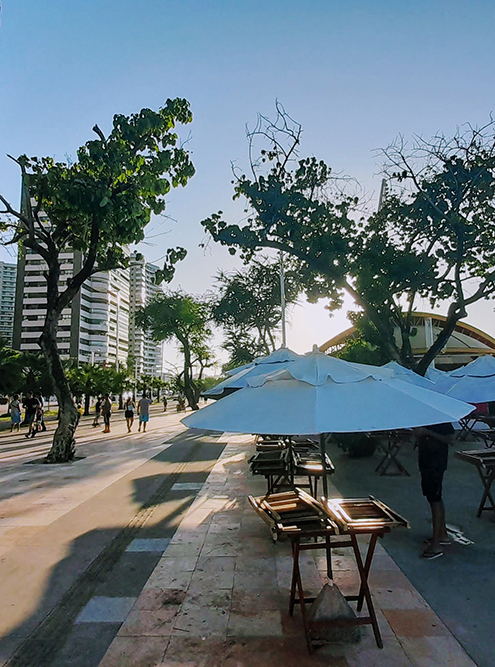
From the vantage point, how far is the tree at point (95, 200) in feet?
32.3

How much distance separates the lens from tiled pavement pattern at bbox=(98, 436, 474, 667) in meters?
2.82

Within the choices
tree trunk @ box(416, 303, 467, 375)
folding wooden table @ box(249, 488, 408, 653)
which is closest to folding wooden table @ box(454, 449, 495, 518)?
folding wooden table @ box(249, 488, 408, 653)

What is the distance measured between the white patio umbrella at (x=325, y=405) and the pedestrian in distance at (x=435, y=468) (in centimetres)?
117

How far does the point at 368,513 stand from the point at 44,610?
109 inches

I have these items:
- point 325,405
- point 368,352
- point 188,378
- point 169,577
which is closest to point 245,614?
point 169,577

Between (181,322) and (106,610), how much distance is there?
32712mm

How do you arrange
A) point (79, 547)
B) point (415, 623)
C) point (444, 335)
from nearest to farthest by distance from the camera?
point (415, 623)
point (79, 547)
point (444, 335)

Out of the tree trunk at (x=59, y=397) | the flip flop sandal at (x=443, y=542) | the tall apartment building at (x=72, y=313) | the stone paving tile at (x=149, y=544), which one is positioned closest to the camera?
the flip flop sandal at (x=443, y=542)

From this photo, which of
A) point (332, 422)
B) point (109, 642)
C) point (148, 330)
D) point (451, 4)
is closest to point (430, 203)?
point (451, 4)

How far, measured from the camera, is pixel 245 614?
3.38m

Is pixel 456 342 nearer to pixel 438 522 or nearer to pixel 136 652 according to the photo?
pixel 438 522

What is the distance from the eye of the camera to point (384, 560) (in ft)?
14.5

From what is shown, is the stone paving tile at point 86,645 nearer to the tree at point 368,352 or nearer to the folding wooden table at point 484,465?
the folding wooden table at point 484,465

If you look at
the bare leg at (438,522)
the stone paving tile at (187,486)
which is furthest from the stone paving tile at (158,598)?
the stone paving tile at (187,486)
